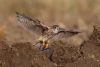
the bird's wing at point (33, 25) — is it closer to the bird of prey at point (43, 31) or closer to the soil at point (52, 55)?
the bird of prey at point (43, 31)

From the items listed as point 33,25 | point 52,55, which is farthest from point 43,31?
point 52,55

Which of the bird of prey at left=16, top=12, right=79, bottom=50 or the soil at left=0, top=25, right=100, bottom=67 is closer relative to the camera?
the soil at left=0, top=25, right=100, bottom=67

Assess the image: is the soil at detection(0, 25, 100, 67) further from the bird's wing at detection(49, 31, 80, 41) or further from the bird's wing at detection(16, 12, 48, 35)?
the bird's wing at detection(16, 12, 48, 35)

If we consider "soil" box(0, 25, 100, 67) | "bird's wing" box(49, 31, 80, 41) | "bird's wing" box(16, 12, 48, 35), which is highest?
"bird's wing" box(16, 12, 48, 35)

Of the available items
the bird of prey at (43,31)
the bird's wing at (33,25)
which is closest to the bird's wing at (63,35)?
the bird of prey at (43,31)

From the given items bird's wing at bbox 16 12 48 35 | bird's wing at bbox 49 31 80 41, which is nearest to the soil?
bird's wing at bbox 49 31 80 41

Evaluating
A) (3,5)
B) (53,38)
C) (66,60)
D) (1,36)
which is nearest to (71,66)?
(66,60)
